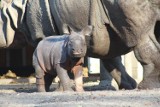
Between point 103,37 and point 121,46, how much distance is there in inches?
11.9

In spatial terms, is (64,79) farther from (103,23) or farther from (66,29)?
(66,29)

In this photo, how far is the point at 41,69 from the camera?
954 cm

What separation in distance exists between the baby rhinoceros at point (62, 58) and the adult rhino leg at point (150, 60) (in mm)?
784

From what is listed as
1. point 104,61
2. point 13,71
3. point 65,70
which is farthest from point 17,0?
point 13,71

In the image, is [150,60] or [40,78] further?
[40,78]

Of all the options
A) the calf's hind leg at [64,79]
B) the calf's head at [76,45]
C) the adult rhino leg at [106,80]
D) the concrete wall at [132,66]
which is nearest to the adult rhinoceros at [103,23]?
the calf's head at [76,45]

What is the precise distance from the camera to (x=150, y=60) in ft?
30.8

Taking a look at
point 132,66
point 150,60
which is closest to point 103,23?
point 150,60

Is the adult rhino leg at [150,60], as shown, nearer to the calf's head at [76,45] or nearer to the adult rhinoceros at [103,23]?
the adult rhinoceros at [103,23]

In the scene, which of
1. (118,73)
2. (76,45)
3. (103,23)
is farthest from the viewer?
(118,73)

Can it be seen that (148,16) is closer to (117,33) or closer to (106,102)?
(117,33)

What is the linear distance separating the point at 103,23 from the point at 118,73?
1388 mm

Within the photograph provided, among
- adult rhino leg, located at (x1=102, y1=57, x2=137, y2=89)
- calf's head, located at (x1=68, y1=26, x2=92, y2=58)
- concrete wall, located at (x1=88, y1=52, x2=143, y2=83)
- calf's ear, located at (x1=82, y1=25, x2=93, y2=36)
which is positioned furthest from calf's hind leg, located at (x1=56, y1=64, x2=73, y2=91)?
concrete wall, located at (x1=88, y1=52, x2=143, y2=83)

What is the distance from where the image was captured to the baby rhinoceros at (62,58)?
8.89 meters
